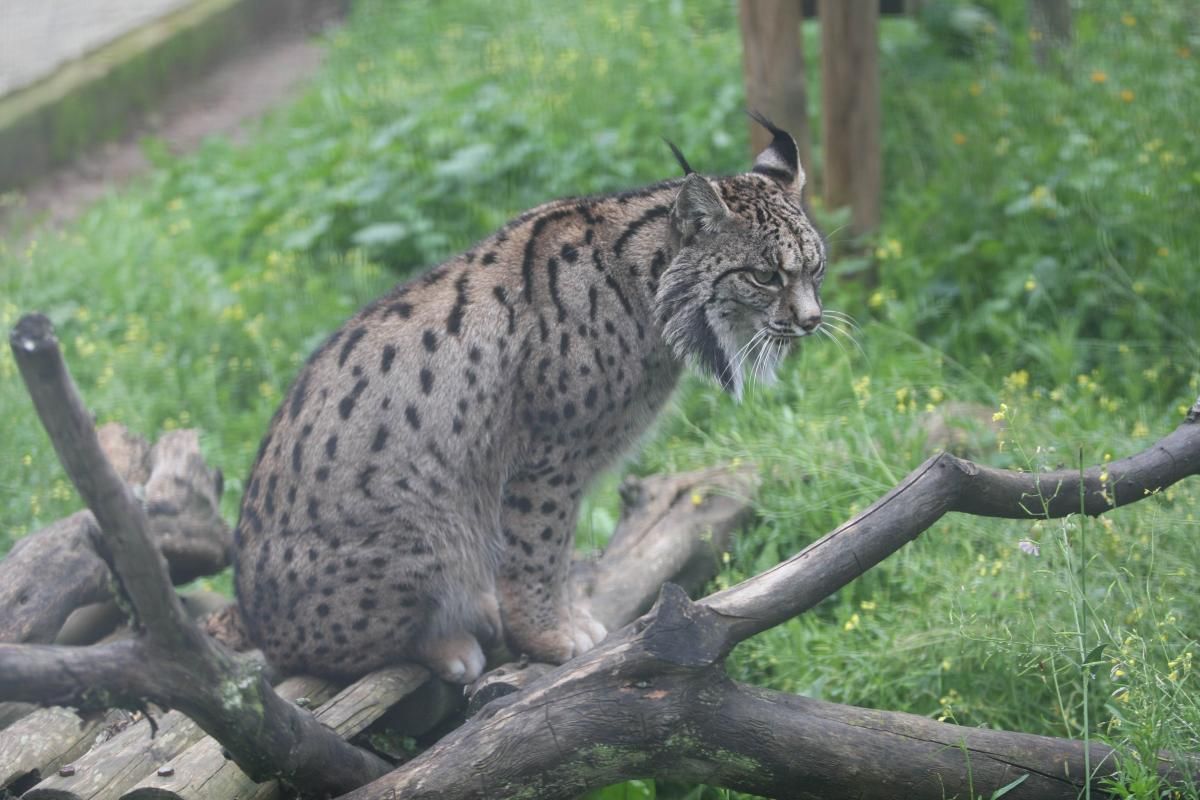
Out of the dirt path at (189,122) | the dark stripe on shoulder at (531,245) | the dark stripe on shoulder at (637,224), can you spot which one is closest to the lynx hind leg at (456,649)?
the dark stripe on shoulder at (531,245)

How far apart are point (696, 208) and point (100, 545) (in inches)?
89.4

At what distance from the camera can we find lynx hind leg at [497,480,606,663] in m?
4.71

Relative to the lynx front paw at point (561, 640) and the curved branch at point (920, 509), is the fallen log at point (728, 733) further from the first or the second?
the lynx front paw at point (561, 640)

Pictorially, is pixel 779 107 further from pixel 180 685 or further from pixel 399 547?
pixel 180 685

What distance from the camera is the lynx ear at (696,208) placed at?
4496mm

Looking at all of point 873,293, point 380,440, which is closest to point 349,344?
point 380,440

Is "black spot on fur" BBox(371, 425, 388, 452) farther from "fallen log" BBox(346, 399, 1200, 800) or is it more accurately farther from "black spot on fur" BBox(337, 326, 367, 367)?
"fallen log" BBox(346, 399, 1200, 800)

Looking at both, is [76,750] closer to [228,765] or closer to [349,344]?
[228,765]

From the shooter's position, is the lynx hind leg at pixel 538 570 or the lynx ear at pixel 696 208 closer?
the lynx ear at pixel 696 208

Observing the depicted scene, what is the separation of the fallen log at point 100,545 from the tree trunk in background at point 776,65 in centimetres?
379

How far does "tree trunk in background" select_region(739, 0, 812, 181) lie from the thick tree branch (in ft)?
16.2

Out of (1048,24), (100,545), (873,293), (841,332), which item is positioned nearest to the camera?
(100,545)

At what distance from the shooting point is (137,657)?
9.86ft

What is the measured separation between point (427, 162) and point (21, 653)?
6407 mm
